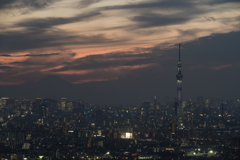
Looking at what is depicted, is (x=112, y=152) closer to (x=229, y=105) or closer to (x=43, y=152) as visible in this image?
(x=43, y=152)

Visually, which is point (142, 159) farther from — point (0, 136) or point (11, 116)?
point (11, 116)

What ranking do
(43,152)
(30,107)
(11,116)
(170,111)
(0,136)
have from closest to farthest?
(43,152) < (0,136) < (11,116) < (30,107) < (170,111)

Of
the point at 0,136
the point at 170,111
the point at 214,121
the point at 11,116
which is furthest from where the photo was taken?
the point at 170,111

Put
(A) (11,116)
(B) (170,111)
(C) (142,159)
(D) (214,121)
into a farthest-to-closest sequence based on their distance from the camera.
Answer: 1. (B) (170,111)
2. (A) (11,116)
3. (D) (214,121)
4. (C) (142,159)

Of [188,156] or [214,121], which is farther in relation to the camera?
[214,121]

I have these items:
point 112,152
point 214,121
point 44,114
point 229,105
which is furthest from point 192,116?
point 112,152

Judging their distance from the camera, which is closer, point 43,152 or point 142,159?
point 142,159

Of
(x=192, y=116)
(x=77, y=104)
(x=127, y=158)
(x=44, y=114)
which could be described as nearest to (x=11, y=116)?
(x=44, y=114)

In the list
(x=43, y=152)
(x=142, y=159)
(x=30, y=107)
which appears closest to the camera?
(x=142, y=159)
